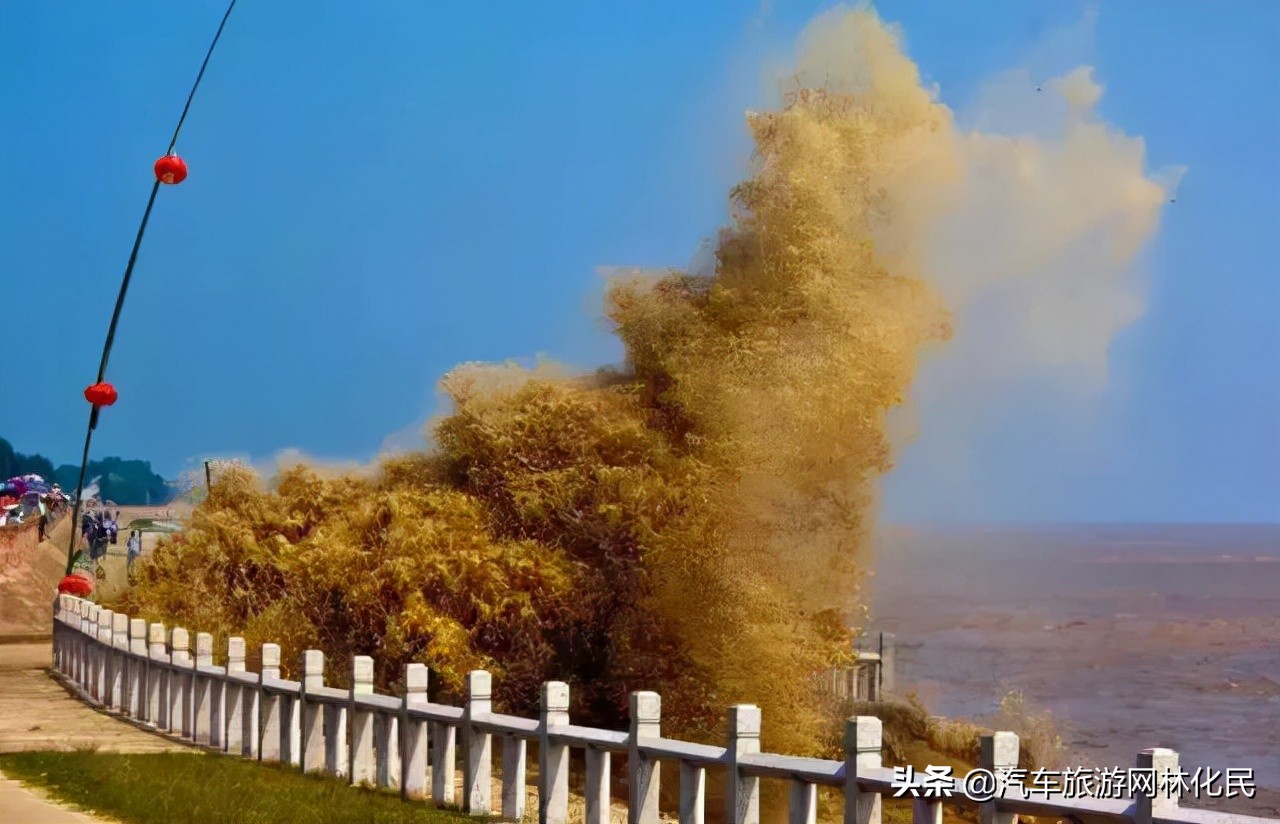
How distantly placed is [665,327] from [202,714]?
211 inches

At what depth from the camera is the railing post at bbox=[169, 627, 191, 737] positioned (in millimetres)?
14523

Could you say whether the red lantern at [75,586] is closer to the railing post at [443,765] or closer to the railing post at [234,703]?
the railing post at [234,703]

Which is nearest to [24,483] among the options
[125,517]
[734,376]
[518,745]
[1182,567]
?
[125,517]

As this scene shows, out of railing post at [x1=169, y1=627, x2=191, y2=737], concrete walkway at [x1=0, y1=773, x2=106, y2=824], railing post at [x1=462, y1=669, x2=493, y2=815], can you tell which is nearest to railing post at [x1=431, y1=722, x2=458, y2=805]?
railing post at [x1=462, y1=669, x2=493, y2=815]

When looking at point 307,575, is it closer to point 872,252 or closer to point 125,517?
point 872,252

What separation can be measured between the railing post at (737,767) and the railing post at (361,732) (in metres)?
3.87

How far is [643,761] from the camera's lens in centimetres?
934

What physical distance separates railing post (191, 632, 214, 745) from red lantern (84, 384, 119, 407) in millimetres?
5192

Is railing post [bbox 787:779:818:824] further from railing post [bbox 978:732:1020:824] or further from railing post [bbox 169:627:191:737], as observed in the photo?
railing post [bbox 169:627:191:737]

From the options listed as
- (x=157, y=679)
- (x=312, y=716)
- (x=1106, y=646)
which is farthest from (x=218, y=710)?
(x=1106, y=646)

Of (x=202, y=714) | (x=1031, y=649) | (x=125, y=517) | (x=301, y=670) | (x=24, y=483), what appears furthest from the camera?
(x=1031, y=649)

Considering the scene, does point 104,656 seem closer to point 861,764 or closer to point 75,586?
point 75,586

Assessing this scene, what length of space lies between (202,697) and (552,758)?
16.8 ft

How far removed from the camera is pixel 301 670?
41.6ft
